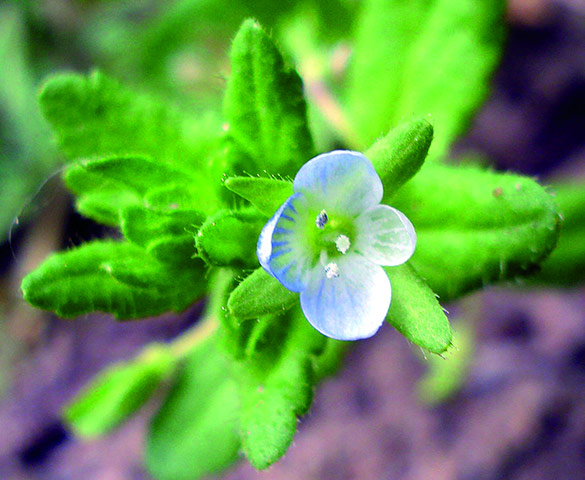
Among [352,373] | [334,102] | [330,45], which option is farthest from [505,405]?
[330,45]

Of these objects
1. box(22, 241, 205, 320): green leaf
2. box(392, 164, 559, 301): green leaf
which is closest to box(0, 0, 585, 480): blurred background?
box(392, 164, 559, 301): green leaf

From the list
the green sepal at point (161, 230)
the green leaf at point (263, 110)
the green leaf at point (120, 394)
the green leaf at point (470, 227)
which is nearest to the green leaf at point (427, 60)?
the green leaf at point (470, 227)

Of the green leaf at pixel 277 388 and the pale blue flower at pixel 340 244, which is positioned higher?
the pale blue flower at pixel 340 244

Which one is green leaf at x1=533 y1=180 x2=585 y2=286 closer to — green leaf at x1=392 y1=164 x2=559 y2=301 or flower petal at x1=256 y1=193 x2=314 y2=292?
green leaf at x1=392 y1=164 x2=559 y2=301

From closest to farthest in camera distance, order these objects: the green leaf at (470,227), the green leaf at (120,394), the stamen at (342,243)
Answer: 1. the stamen at (342,243)
2. the green leaf at (470,227)
3. the green leaf at (120,394)

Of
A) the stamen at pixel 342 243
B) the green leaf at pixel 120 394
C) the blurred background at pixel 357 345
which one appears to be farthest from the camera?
the blurred background at pixel 357 345

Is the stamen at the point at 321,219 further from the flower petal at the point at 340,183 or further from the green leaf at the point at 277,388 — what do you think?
the green leaf at the point at 277,388

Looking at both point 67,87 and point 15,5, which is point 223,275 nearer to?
point 67,87
